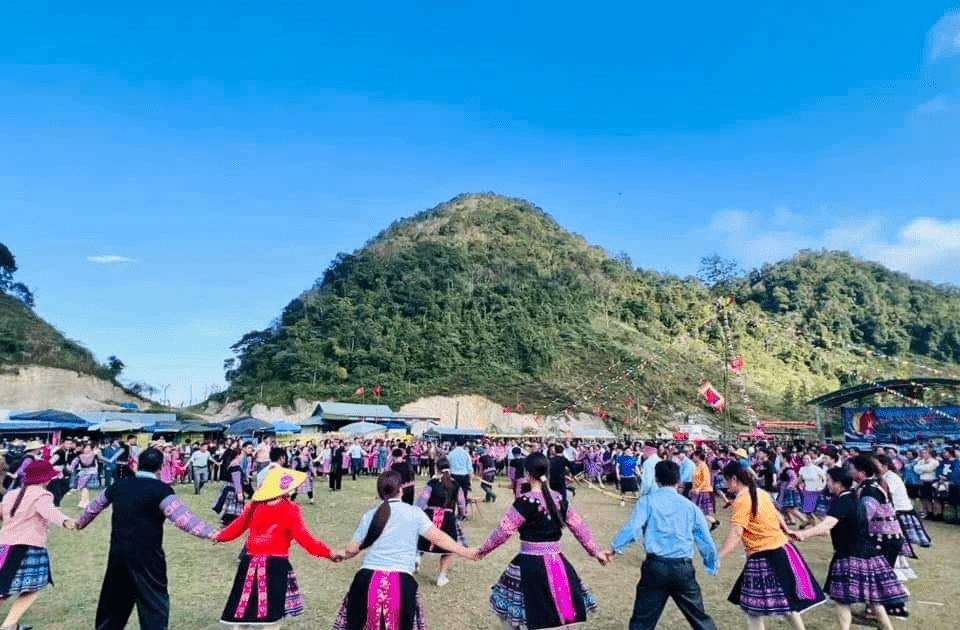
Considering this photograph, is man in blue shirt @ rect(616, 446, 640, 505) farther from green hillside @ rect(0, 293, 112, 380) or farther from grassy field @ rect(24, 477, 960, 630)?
green hillside @ rect(0, 293, 112, 380)

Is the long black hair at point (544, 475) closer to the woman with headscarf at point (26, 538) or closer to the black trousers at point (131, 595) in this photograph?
the black trousers at point (131, 595)

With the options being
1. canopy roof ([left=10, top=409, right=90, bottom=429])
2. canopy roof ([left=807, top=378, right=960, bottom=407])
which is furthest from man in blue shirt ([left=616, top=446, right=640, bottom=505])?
canopy roof ([left=10, top=409, right=90, bottom=429])

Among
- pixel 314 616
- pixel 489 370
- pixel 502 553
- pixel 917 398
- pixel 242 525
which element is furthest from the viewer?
pixel 489 370

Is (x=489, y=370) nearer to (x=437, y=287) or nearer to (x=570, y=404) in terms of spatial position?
(x=570, y=404)

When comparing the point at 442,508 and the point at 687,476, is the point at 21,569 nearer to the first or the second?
the point at 442,508

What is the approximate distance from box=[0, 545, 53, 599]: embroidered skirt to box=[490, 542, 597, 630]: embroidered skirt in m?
4.53

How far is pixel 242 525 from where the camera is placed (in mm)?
5254

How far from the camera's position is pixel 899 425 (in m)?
31.2

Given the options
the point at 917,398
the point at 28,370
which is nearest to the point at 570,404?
the point at 917,398

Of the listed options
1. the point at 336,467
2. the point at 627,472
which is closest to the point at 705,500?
the point at 627,472

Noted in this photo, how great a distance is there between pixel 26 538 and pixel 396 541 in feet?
13.4

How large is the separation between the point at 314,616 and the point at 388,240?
9733cm

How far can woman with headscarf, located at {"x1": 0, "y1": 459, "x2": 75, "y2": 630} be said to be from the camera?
19.5 feet

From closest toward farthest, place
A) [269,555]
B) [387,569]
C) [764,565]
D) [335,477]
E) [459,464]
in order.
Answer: [387,569] < [269,555] < [764,565] < [459,464] < [335,477]
